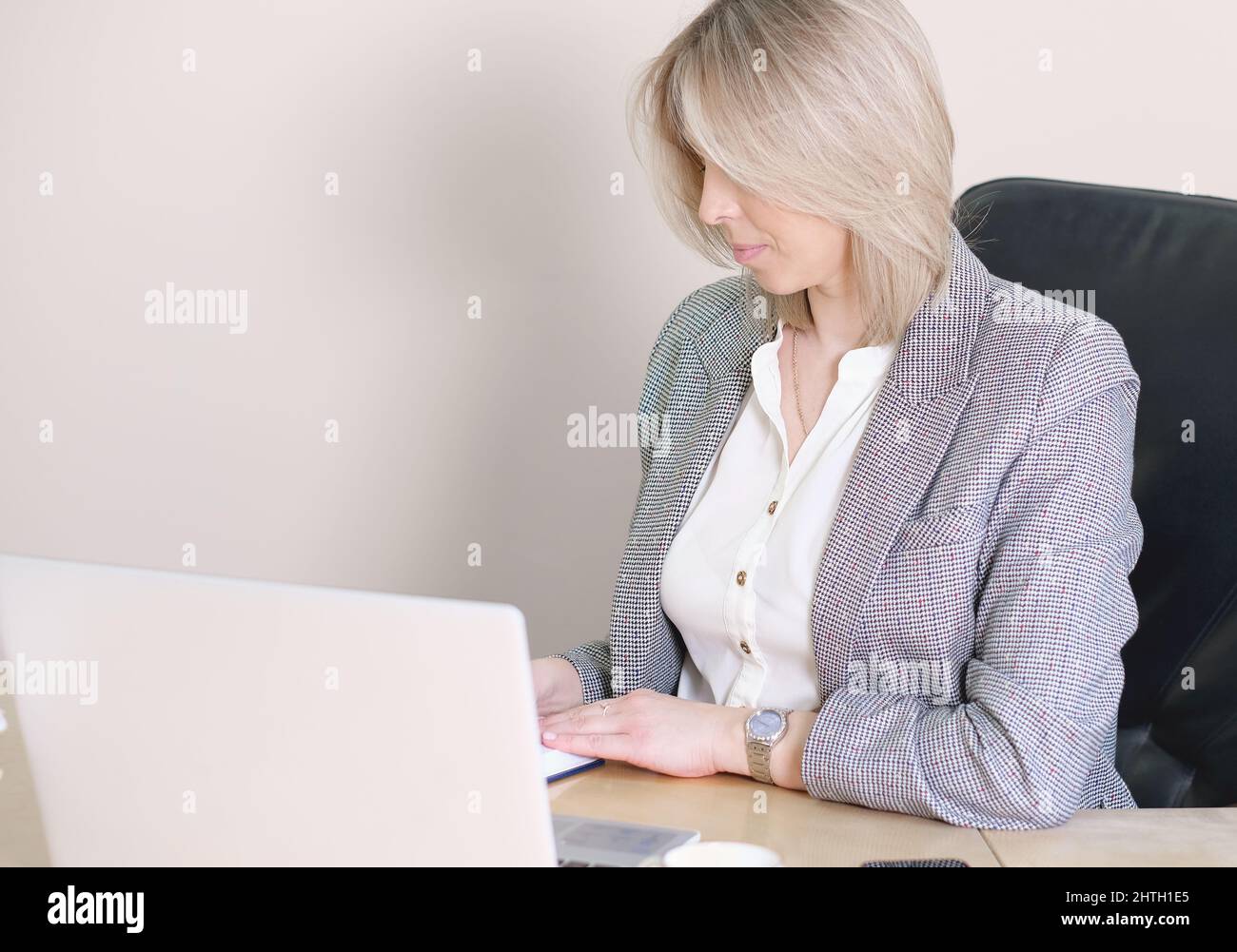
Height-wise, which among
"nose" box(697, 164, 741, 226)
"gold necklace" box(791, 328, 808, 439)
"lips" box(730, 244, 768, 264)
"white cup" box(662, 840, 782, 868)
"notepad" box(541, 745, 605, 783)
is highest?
"nose" box(697, 164, 741, 226)

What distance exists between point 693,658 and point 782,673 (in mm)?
165

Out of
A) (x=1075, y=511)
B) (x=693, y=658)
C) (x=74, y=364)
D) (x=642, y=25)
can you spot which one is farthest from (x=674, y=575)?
(x=74, y=364)

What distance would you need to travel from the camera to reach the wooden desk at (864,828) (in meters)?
1.02

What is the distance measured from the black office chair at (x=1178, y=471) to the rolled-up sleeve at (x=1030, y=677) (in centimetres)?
18

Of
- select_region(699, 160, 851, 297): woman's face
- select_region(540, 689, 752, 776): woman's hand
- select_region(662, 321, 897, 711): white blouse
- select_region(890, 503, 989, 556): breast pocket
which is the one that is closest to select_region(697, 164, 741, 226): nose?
select_region(699, 160, 851, 297): woman's face

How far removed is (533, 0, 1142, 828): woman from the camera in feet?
3.88

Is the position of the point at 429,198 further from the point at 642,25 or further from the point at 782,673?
the point at 782,673

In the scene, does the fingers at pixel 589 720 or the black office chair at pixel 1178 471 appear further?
the black office chair at pixel 1178 471

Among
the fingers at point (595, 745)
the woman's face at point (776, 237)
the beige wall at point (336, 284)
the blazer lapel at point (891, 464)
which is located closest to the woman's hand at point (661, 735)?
the fingers at point (595, 745)

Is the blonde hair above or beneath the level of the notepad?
above

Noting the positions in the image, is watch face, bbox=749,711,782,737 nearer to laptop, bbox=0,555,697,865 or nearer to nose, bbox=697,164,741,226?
laptop, bbox=0,555,697,865

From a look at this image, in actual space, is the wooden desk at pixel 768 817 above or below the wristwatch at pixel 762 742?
below

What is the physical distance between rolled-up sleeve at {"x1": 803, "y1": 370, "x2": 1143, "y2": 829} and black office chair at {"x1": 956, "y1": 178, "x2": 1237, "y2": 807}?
183 millimetres

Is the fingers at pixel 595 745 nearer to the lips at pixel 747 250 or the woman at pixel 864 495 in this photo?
the woman at pixel 864 495
